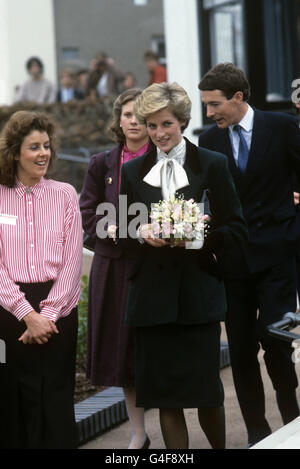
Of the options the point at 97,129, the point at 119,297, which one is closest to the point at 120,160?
the point at 119,297

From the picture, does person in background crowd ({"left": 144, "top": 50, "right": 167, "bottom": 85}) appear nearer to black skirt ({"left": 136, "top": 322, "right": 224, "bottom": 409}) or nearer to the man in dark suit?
the man in dark suit

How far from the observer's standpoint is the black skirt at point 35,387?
4559 millimetres

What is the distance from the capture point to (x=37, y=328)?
14.6 ft

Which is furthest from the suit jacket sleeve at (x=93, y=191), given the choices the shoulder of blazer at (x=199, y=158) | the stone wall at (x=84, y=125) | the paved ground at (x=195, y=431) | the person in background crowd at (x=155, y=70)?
the stone wall at (x=84, y=125)

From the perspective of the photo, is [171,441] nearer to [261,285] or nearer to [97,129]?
[261,285]

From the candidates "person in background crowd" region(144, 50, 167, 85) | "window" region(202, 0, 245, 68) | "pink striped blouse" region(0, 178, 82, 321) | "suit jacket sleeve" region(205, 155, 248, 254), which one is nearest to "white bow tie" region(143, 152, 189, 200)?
"suit jacket sleeve" region(205, 155, 248, 254)

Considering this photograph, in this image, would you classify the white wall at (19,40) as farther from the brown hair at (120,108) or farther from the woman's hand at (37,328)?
the woman's hand at (37,328)

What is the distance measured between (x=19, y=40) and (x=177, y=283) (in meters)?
20.4

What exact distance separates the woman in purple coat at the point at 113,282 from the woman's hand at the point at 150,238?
0.95 m

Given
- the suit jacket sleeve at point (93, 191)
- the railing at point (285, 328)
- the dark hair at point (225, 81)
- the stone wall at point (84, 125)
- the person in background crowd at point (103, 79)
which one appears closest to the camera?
the railing at point (285, 328)

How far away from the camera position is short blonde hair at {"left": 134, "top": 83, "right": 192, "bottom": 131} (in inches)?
172

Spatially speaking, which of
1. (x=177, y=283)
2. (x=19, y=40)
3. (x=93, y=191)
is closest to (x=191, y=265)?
(x=177, y=283)
